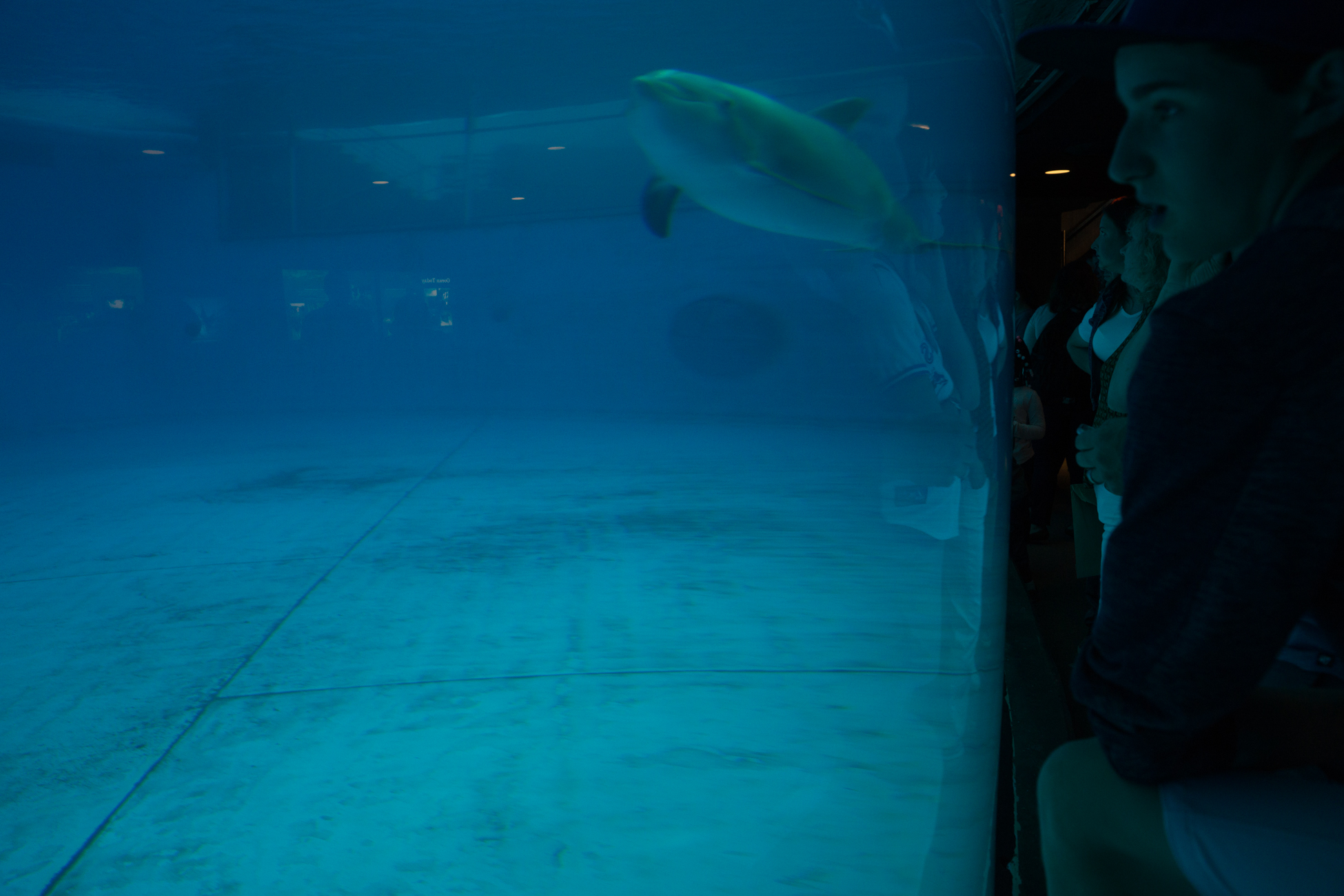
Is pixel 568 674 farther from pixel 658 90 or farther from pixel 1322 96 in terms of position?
pixel 658 90

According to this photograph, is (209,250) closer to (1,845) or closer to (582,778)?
(1,845)

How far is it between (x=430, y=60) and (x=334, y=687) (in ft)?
11.1

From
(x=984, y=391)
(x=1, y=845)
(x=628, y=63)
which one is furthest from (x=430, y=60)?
(x=1, y=845)

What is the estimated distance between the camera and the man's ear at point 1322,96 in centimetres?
39

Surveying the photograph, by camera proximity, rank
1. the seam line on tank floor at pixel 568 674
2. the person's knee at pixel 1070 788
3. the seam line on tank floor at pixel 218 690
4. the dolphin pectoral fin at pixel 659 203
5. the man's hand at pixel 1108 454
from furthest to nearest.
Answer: the dolphin pectoral fin at pixel 659 203 → the seam line on tank floor at pixel 568 674 → the seam line on tank floor at pixel 218 690 → the man's hand at pixel 1108 454 → the person's knee at pixel 1070 788

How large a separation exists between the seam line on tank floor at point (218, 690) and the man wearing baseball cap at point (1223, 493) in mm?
1727

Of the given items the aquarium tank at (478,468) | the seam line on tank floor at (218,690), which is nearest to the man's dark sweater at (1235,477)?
the aquarium tank at (478,468)

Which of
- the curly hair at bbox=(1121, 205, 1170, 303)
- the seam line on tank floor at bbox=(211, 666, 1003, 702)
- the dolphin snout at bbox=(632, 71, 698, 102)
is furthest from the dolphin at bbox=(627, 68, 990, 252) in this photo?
the seam line on tank floor at bbox=(211, 666, 1003, 702)

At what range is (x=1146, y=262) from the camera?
1715 mm

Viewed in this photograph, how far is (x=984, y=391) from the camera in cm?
272

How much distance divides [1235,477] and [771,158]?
3.32 m

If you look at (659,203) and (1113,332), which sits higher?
(659,203)

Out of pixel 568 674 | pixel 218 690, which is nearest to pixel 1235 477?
pixel 568 674

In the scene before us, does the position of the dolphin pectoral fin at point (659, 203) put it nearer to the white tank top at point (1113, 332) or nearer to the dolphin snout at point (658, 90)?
the dolphin snout at point (658, 90)
